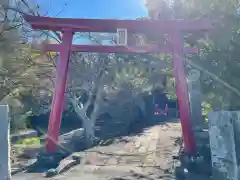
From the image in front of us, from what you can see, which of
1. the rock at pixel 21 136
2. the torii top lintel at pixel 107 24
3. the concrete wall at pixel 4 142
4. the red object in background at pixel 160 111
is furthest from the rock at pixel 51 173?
the red object in background at pixel 160 111

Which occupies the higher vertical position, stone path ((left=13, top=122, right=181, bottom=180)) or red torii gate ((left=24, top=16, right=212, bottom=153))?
red torii gate ((left=24, top=16, right=212, bottom=153))

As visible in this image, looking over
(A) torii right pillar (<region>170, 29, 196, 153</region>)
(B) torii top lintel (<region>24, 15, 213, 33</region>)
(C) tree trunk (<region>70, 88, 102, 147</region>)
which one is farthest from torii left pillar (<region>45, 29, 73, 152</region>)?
(C) tree trunk (<region>70, 88, 102, 147</region>)

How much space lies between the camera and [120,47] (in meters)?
9.08

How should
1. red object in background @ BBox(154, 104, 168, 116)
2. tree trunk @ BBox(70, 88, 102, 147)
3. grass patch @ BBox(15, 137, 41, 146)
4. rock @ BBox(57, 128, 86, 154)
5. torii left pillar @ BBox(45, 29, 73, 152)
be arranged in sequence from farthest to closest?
red object in background @ BBox(154, 104, 168, 116), tree trunk @ BBox(70, 88, 102, 147), grass patch @ BBox(15, 137, 41, 146), rock @ BBox(57, 128, 86, 154), torii left pillar @ BBox(45, 29, 73, 152)

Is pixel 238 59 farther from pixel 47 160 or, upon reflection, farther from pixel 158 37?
pixel 47 160

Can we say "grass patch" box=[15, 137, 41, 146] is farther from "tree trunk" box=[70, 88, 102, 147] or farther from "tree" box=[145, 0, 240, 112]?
"tree" box=[145, 0, 240, 112]

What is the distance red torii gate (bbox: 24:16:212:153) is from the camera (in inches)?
332

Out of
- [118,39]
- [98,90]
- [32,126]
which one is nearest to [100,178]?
[118,39]

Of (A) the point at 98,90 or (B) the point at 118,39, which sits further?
(A) the point at 98,90

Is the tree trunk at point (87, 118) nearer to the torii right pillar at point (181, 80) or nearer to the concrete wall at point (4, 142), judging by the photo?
the torii right pillar at point (181, 80)

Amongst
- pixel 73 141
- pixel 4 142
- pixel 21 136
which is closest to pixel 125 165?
pixel 4 142

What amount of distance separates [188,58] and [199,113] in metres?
2.09

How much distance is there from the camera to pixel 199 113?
32.3ft

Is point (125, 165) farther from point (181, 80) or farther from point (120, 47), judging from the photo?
point (120, 47)
